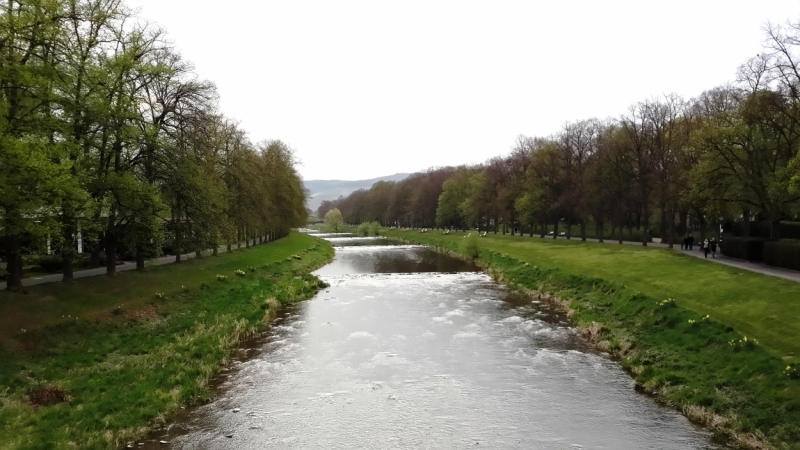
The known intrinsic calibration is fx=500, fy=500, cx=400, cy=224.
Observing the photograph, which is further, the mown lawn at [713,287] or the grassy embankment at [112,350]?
the mown lawn at [713,287]

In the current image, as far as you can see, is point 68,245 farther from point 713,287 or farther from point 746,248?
point 746,248

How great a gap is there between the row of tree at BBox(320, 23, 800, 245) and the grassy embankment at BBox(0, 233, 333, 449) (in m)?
23.5

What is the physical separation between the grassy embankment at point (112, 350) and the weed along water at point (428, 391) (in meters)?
1.26

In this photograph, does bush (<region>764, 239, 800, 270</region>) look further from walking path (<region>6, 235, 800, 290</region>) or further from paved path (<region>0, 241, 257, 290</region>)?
paved path (<region>0, 241, 257, 290</region>)

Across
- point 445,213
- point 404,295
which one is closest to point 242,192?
point 404,295

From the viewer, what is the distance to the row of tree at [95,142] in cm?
1775

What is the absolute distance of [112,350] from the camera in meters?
18.5

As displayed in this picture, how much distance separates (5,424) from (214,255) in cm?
3323

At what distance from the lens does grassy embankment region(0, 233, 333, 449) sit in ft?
41.7

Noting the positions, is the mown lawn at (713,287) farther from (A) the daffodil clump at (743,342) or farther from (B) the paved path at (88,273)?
(B) the paved path at (88,273)

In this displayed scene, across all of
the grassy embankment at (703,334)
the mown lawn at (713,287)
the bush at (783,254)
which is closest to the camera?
the grassy embankment at (703,334)

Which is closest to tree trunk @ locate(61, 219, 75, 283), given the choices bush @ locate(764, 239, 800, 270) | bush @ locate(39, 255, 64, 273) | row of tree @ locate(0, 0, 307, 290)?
row of tree @ locate(0, 0, 307, 290)

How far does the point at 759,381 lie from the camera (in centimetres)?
1378

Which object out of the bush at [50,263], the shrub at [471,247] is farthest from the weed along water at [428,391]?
the shrub at [471,247]
